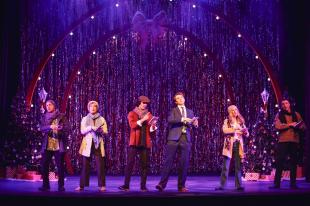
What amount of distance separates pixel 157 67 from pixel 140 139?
21.8 feet

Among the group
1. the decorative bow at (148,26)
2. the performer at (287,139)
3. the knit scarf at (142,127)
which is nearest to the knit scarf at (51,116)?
the knit scarf at (142,127)

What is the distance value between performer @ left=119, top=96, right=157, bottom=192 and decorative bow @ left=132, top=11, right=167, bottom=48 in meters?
6.07

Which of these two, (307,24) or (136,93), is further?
(136,93)

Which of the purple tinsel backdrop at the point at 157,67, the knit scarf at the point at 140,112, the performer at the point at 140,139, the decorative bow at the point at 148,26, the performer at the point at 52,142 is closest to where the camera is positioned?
the performer at the point at 52,142

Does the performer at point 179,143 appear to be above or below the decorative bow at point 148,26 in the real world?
below

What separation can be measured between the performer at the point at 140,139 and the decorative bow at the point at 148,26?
6069mm

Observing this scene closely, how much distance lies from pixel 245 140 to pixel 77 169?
567 cm

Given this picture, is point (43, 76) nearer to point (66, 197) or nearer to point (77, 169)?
point (77, 169)

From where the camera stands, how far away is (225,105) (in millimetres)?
15750

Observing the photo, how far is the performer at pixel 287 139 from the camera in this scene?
32.6 feet

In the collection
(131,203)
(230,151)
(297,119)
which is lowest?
(131,203)

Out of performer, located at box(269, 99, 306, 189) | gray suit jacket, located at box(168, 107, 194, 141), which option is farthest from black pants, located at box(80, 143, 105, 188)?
performer, located at box(269, 99, 306, 189)

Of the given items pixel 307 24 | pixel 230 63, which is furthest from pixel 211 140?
pixel 307 24

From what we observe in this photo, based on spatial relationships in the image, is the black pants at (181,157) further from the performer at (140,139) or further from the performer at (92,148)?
the performer at (92,148)
